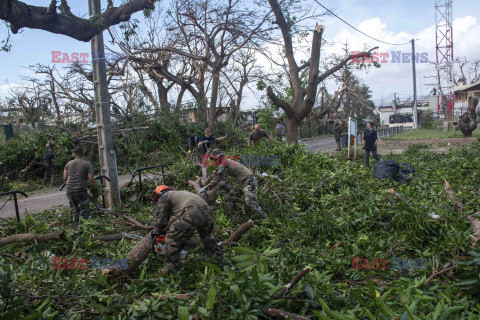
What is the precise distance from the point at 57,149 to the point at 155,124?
432 centimetres

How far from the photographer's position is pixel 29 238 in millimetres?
4809

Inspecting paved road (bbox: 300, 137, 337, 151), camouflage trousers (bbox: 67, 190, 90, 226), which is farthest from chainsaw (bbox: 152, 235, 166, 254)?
paved road (bbox: 300, 137, 337, 151)

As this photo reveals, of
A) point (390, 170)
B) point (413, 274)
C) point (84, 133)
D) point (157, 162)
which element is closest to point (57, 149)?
point (84, 133)

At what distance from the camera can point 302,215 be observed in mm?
6418

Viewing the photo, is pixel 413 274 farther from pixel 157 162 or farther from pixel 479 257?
pixel 157 162

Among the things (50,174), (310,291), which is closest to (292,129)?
(50,174)

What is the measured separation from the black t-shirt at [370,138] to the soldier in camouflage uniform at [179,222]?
26.7 ft

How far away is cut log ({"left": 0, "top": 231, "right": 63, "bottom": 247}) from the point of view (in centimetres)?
471

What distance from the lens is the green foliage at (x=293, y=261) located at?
10.2 feet

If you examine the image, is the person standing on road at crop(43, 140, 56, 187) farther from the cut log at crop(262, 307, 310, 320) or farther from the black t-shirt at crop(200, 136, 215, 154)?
the cut log at crop(262, 307, 310, 320)

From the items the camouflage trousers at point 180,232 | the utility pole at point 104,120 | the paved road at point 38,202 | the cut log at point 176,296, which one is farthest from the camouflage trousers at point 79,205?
the cut log at point 176,296

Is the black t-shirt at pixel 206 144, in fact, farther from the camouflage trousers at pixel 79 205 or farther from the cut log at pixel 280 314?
the cut log at pixel 280 314

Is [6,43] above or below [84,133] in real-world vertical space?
above

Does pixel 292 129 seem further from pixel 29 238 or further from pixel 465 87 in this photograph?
pixel 465 87
